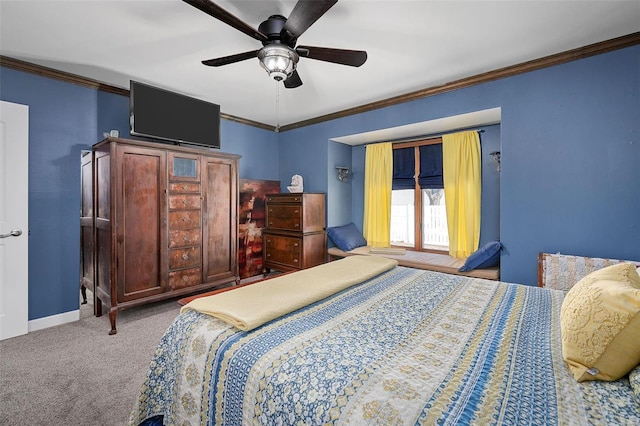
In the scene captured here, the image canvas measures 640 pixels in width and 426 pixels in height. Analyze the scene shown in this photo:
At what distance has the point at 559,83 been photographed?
A: 108 inches

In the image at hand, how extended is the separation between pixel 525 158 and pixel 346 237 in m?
2.46

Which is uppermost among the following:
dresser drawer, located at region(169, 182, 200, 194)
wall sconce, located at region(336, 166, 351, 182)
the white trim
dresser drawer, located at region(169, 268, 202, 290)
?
the white trim

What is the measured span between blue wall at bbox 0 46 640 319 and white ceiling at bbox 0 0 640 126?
0.86 feet

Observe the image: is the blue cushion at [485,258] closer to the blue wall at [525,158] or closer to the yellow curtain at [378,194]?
the blue wall at [525,158]

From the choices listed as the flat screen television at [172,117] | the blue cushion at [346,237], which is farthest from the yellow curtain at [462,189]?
the flat screen television at [172,117]

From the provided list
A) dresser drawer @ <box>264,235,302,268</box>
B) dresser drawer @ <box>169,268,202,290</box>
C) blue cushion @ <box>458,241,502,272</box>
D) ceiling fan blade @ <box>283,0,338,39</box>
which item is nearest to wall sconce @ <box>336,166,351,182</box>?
dresser drawer @ <box>264,235,302,268</box>

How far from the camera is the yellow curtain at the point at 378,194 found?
4.50 metres

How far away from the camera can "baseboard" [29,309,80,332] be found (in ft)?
9.52

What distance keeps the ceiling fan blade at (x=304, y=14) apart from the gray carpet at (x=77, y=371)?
102 inches

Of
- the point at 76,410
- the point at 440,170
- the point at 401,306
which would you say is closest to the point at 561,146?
the point at 440,170

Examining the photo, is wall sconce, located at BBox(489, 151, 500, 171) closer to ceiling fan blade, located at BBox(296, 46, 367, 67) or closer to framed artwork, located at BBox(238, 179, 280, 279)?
ceiling fan blade, located at BBox(296, 46, 367, 67)

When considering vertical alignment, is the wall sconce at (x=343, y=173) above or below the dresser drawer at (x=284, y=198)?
above

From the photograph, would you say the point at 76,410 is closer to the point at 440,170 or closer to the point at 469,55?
the point at 469,55

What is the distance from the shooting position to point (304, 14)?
168 centimetres
